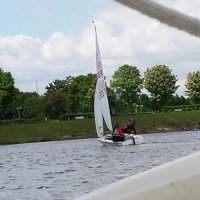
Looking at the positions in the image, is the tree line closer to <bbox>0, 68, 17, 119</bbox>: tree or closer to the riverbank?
<bbox>0, 68, 17, 119</bbox>: tree

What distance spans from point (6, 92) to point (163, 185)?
438 ft

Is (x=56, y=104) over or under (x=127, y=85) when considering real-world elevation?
under

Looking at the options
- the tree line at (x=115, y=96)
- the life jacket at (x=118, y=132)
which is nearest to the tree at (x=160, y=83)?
the tree line at (x=115, y=96)

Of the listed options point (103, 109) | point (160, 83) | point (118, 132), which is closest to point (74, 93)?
point (160, 83)

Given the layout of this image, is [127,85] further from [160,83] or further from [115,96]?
[160,83]

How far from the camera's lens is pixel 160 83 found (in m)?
132

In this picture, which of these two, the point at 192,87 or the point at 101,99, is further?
the point at 192,87

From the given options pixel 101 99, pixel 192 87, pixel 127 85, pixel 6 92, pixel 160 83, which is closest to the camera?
pixel 101 99

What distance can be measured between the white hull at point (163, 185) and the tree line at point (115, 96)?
397 feet

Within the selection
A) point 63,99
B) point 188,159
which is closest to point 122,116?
point 63,99

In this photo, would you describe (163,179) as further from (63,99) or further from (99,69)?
(63,99)

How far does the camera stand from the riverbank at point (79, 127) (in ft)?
370

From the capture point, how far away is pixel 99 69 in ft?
192

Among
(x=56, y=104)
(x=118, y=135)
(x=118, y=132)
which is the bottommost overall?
(x=118, y=135)
